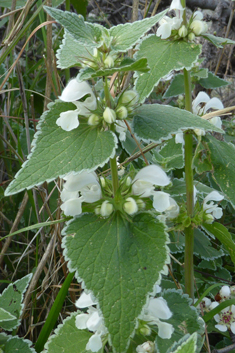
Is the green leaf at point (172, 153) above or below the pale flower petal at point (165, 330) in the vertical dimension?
above

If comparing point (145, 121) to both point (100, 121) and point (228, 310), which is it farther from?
point (228, 310)

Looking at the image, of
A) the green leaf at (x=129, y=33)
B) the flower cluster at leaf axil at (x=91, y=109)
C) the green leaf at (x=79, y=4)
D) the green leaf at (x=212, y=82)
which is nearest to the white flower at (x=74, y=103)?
the flower cluster at leaf axil at (x=91, y=109)

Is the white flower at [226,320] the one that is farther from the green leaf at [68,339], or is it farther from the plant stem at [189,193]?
the green leaf at [68,339]

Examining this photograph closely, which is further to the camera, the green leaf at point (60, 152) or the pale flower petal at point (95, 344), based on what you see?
the pale flower petal at point (95, 344)

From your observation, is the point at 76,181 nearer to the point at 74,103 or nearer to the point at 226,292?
the point at 74,103

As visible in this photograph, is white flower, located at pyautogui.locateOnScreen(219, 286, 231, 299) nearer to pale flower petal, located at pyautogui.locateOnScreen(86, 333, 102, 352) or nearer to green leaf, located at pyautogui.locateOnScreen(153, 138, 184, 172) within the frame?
→ green leaf, located at pyautogui.locateOnScreen(153, 138, 184, 172)

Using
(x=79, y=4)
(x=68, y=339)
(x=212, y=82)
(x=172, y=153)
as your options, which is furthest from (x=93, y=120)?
(x=79, y=4)
